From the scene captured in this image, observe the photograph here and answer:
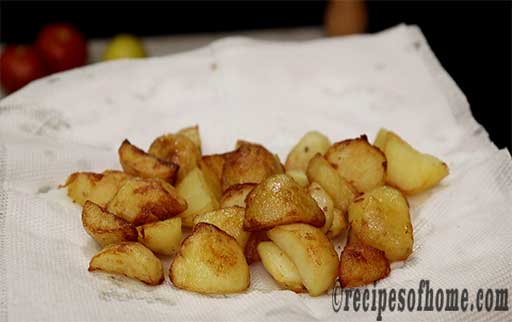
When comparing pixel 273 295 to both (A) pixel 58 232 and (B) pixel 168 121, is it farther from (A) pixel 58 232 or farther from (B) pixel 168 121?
(B) pixel 168 121

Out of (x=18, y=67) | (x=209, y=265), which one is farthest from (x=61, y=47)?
(x=209, y=265)

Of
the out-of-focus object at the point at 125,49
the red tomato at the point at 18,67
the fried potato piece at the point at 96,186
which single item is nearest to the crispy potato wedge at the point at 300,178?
the fried potato piece at the point at 96,186

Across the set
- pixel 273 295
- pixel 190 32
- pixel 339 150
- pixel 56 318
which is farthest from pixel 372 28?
pixel 56 318

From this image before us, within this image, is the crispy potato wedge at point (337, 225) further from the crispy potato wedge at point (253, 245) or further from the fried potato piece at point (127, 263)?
the fried potato piece at point (127, 263)

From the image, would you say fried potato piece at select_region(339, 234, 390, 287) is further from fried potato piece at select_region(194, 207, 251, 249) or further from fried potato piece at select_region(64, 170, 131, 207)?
fried potato piece at select_region(64, 170, 131, 207)

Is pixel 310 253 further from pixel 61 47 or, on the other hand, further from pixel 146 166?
pixel 61 47

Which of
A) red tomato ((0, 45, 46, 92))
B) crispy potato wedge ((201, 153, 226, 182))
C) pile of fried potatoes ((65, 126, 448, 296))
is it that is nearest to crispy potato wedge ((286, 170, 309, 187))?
pile of fried potatoes ((65, 126, 448, 296))
